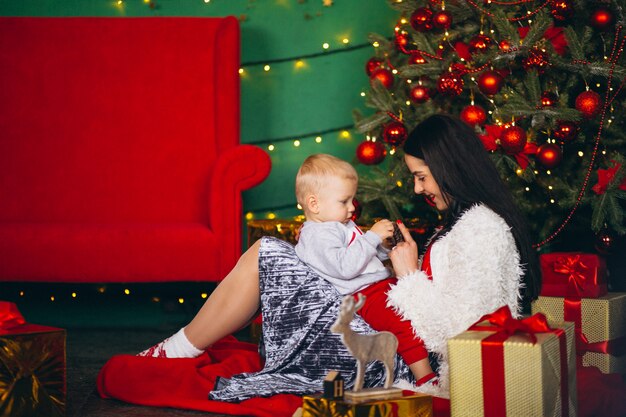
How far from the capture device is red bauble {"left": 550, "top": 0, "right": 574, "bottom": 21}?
2.93m

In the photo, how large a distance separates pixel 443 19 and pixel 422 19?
0.33ft

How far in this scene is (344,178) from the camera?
2338mm

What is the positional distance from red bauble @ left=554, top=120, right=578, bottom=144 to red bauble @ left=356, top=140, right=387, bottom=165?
28.1 inches

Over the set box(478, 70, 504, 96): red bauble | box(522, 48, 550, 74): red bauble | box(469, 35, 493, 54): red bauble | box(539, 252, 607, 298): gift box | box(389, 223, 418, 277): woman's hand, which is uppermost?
box(469, 35, 493, 54): red bauble

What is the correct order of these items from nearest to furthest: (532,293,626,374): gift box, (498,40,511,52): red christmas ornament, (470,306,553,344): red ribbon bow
A: (470,306,553,344): red ribbon bow
(532,293,626,374): gift box
(498,40,511,52): red christmas ornament

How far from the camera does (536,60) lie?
2873 mm

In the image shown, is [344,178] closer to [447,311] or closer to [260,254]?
[260,254]

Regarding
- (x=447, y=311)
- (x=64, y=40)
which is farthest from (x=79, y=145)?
(x=447, y=311)

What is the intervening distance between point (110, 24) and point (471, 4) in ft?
5.40

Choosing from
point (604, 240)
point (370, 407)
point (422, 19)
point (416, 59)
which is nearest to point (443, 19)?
point (422, 19)

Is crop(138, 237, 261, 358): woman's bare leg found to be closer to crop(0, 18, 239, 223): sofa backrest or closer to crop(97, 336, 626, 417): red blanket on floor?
crop(97, 336, 626, 417): red blanket on floor

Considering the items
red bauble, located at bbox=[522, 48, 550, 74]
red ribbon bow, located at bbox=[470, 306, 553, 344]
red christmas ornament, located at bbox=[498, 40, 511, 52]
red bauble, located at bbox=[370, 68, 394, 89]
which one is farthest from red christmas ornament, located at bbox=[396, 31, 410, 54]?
red ribbon bow, located at bbox=[470, 306, 553, 344]

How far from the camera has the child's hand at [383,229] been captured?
2.25 m

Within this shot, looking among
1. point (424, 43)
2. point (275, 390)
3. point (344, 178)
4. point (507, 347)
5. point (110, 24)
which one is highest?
point (110, 24)
